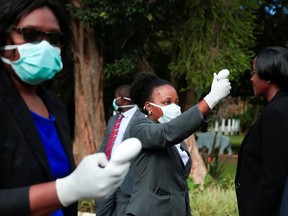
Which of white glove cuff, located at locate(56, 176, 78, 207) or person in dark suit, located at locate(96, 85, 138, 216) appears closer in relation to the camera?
white glove cuff, located at locate(56, 176, 78, 207)

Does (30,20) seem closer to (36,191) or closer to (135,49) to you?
(36,191)

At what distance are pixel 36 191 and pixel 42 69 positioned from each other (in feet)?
1.67

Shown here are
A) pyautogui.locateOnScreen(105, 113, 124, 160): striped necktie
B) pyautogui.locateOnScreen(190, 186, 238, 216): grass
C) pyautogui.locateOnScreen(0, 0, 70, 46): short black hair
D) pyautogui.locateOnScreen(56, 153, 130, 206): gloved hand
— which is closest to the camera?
pyautogui.locateOnScreen(56, 153, 130, 206): gloved hand

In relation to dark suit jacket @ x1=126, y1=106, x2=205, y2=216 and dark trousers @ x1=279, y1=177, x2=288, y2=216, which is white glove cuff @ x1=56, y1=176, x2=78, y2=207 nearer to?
dark suit jacket @ x1=126, y1=106, x2=205, y2=216

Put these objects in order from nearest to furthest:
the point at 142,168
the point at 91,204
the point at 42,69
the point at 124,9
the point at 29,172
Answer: the point at 29,172
the point at 42,69
the point at 142,168
the point at 91,204
the point at 124,9

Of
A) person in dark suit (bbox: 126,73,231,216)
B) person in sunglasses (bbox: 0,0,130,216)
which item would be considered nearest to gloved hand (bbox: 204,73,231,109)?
person in dark suit (bbox: 126,73,231,216)

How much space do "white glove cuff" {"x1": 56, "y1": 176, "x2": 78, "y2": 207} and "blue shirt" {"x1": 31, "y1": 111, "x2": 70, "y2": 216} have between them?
28 centimetres

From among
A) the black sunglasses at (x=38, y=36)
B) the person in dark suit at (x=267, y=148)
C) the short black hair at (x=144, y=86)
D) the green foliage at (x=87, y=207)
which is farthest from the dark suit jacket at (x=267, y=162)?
the green foliage at (x=87, y=207)

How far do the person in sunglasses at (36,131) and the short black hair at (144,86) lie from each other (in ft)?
5.90

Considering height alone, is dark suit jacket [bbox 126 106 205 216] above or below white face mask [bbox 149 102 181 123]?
below

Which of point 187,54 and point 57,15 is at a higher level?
point 57,15

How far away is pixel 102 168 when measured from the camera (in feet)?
5.06

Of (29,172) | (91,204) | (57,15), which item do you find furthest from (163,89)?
(91,204)

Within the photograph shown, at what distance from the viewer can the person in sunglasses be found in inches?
61.6
